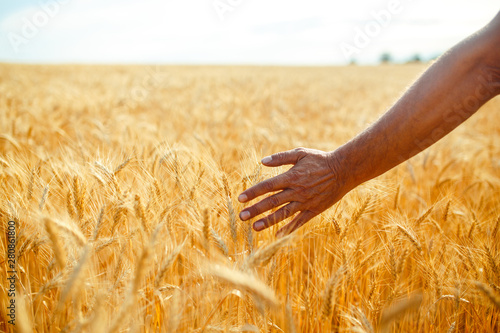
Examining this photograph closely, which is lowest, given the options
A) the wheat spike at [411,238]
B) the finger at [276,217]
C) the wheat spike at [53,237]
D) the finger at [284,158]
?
the wheat spike at [411,238]

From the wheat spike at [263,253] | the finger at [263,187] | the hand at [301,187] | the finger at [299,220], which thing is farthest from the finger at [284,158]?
the wheat spike at [263,253]

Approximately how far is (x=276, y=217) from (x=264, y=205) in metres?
0.09

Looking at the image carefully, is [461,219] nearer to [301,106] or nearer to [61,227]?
[61,227]

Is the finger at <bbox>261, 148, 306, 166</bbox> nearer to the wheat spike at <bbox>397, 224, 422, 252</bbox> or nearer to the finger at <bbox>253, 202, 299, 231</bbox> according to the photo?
the finger at <bbox>253, 202, 299, 231</bbox>

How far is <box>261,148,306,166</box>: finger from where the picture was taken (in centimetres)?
129

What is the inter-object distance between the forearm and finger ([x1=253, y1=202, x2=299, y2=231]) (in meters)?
0.30

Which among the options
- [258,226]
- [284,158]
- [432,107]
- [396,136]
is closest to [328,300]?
[258,226]

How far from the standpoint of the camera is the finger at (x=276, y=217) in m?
1.18

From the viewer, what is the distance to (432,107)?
1220mm

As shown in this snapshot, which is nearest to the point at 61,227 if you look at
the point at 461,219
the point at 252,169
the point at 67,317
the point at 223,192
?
the point at 67,317

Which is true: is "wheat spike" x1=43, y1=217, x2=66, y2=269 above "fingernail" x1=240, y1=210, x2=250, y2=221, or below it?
above

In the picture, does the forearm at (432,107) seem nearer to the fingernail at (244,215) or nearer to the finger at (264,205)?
the finger at (264,205)

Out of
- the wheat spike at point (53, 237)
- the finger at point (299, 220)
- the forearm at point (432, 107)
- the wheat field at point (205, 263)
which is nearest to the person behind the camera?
the wheat spike at point (53, 237)

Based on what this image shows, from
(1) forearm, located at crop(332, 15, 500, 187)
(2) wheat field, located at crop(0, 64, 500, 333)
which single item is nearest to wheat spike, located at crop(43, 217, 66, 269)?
(2) wheat field, located at crop(0, 64, 500, 333)
